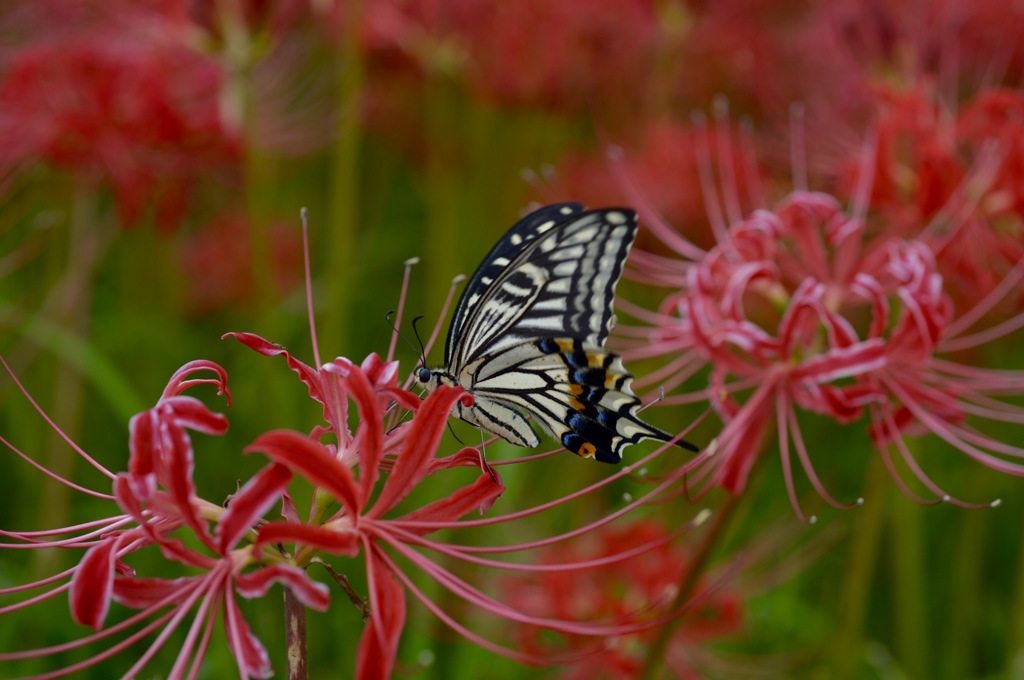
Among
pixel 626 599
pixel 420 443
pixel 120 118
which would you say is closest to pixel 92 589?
pixel 420 443

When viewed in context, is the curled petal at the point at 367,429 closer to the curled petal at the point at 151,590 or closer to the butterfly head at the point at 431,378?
A: the curled petal at the point at 151,590

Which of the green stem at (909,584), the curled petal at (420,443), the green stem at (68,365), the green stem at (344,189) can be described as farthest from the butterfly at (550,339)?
the green stem at (68,365)

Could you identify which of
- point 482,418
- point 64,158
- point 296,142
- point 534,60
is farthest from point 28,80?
point 482,418

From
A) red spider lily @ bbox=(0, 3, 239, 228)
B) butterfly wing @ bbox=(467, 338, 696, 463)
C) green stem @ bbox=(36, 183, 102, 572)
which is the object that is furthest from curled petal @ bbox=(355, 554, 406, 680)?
red spider lily @ bbox=(0, 3, 239, 228)

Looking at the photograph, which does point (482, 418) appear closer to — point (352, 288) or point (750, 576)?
point (750, 576)

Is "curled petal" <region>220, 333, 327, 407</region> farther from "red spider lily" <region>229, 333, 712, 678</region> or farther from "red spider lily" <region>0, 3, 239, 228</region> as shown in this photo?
"red spider lily" <region>0, 3, 239, 228</region>

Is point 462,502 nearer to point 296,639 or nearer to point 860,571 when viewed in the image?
point 296,639
